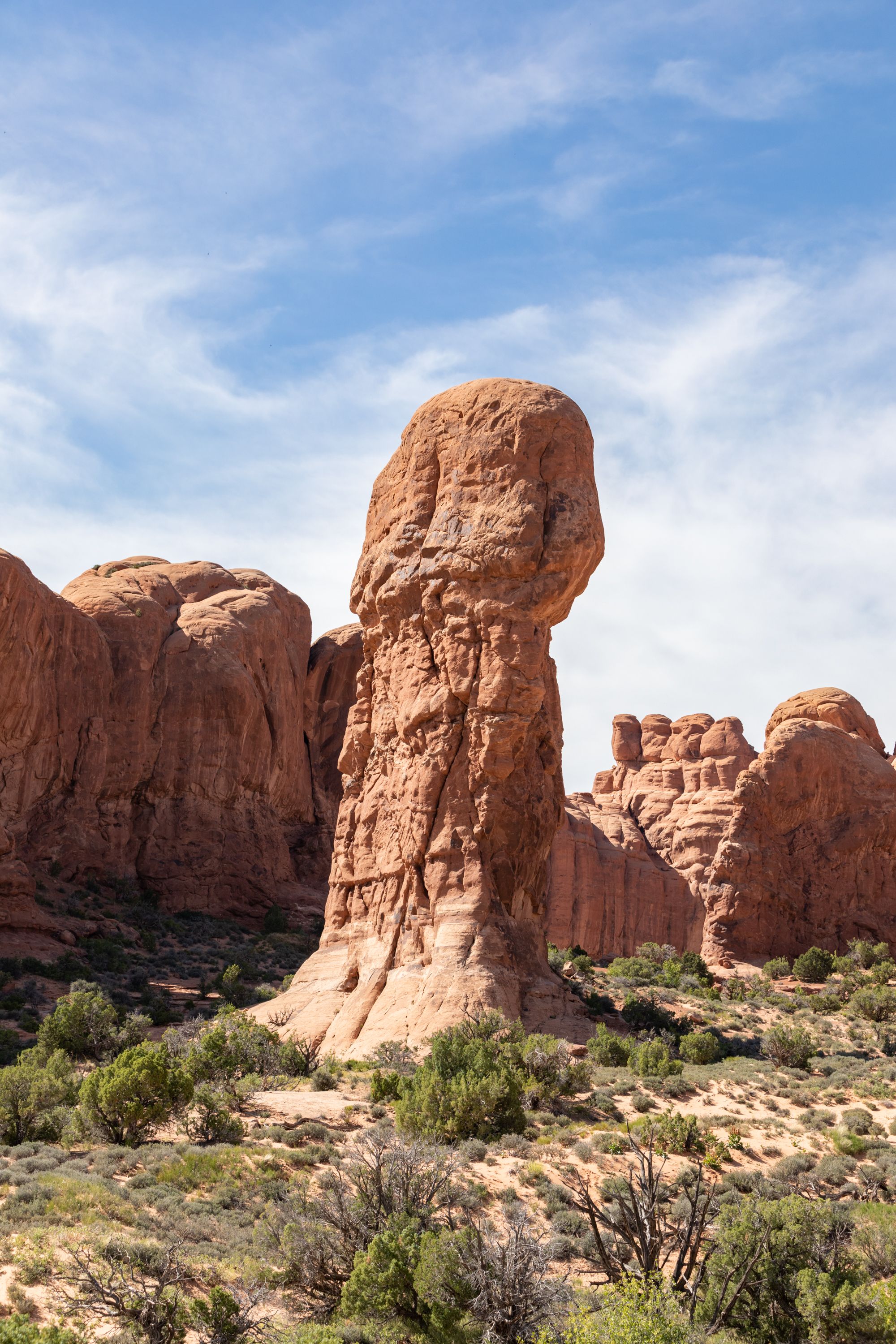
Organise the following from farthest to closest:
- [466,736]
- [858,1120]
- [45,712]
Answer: [45,712] < [466,736] < [858,1120]

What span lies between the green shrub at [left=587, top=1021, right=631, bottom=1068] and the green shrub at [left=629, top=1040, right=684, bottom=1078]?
12.7 inches

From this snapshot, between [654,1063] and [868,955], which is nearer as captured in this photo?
[654,1063]

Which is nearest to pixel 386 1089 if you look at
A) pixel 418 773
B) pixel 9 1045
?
pixel 418 773

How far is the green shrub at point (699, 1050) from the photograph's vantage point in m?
22.5

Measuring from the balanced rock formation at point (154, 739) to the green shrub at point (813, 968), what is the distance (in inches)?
881

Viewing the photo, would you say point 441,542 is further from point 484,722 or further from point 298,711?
point 298,711

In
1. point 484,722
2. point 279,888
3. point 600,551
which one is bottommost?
point 279,888

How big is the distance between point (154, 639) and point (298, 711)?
9.08 metres

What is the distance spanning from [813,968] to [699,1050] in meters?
11.8

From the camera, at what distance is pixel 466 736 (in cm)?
2477

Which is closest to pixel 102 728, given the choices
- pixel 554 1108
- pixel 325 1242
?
pixel 554 1108

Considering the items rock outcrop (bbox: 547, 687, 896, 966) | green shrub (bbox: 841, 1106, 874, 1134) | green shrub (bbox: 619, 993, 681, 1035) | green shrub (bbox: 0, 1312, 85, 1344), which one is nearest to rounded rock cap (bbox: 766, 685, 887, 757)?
rock outcrop (bbox: 547, 687, 896, 966)

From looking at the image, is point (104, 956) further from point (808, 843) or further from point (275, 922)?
→ point (808, 843)

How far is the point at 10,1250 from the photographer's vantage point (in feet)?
37.1
